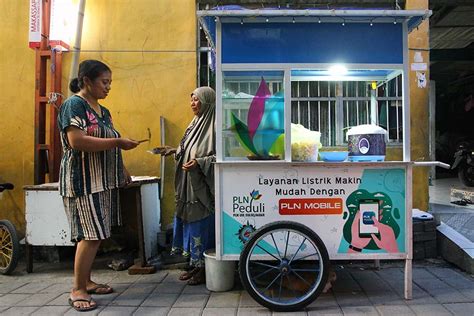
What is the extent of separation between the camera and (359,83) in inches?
169

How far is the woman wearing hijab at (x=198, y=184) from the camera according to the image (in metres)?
3.88

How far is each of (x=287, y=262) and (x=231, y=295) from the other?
65 cm

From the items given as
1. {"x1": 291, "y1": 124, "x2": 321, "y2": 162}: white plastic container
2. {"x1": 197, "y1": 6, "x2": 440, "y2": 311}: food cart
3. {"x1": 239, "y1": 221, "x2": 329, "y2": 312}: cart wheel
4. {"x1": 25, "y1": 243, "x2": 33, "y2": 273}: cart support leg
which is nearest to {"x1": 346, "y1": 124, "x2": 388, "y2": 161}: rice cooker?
→ {"x1": 197, "y1": 6, "x2": 440, "y2": 311}: food cart

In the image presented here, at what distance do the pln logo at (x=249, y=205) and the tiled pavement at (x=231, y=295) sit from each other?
74cm

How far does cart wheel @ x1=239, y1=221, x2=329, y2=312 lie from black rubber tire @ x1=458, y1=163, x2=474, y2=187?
6.71 metres

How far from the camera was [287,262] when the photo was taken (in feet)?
11.0

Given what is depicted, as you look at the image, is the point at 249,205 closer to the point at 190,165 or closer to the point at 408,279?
the point at 190,165

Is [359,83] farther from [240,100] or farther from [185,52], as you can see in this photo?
[185,52]

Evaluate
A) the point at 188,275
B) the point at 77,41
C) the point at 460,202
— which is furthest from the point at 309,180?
the point at 460,202

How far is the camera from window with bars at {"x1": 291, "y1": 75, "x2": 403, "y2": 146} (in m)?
4.25

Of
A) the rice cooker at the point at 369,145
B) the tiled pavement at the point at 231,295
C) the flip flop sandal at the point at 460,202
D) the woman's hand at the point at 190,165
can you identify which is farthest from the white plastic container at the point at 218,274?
the flip flop sandal at the point at 460,202

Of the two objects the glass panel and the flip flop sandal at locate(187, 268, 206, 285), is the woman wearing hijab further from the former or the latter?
the glass panel

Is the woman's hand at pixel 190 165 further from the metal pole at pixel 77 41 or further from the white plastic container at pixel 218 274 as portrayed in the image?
the metal pole at pixel 77 41

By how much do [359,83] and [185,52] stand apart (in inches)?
81.8
